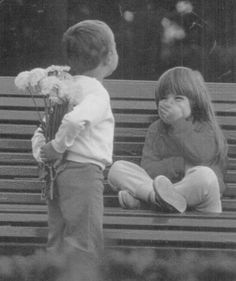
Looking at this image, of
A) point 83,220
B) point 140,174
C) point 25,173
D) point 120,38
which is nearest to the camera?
point 83,220

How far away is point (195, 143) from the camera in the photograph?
6168 millimetres

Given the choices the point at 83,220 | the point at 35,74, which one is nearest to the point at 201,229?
the point at 83,220

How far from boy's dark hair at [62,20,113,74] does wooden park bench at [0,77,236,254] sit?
0.68 m

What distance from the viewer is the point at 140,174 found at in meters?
6.21

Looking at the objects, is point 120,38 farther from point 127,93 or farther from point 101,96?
point 101,96

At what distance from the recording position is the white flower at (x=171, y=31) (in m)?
7.79

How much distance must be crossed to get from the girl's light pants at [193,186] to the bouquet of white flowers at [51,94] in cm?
71

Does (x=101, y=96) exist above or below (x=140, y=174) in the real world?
above

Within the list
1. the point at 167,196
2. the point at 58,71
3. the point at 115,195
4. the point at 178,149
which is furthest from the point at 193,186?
the point at 58,71

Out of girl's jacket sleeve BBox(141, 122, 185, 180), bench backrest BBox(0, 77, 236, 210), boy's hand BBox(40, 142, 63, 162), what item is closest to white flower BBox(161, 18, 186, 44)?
bench backrest BBox(0, 77, 236, 210)

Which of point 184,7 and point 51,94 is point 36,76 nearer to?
point 51,94

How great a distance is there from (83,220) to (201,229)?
1.70 ft

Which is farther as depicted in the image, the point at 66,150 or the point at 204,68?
the point at 204,68

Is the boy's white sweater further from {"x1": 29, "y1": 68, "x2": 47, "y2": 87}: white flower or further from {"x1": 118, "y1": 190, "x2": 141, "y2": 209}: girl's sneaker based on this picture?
{"x1": 118, "y1": 190, "x2": 141, "y2": 209}: girl's sneaker
